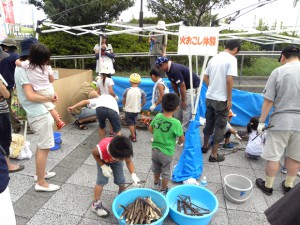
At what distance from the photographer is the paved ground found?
298 cm

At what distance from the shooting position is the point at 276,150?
11.2ft

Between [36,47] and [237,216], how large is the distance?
3.34 meters

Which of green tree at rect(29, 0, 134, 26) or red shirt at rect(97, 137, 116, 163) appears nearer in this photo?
red shirt at rect(97, 137, 116, 163)

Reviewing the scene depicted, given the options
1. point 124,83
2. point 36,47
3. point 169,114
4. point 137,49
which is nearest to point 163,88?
point 169,114

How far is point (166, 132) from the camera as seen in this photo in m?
3.09

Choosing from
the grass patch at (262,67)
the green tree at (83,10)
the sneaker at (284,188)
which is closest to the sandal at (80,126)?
the sneaker at (284,188)

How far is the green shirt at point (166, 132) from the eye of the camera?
3061 millimetres

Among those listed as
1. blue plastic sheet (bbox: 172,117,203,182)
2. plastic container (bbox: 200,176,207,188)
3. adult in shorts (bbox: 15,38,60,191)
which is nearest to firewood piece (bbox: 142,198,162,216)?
blue plastic sheet (bbox: 172,117,203,182)

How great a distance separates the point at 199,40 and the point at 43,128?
2.54 meters

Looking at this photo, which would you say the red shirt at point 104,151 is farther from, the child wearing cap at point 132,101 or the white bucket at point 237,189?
the child wearing cap at point 132,101

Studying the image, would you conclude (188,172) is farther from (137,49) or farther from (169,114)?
(137,49)

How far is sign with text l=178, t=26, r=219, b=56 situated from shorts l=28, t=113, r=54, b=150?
2.20m

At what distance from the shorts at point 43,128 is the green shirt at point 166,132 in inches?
56.0

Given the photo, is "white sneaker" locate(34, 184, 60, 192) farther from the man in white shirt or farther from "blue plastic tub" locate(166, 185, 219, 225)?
the man in white shirt
